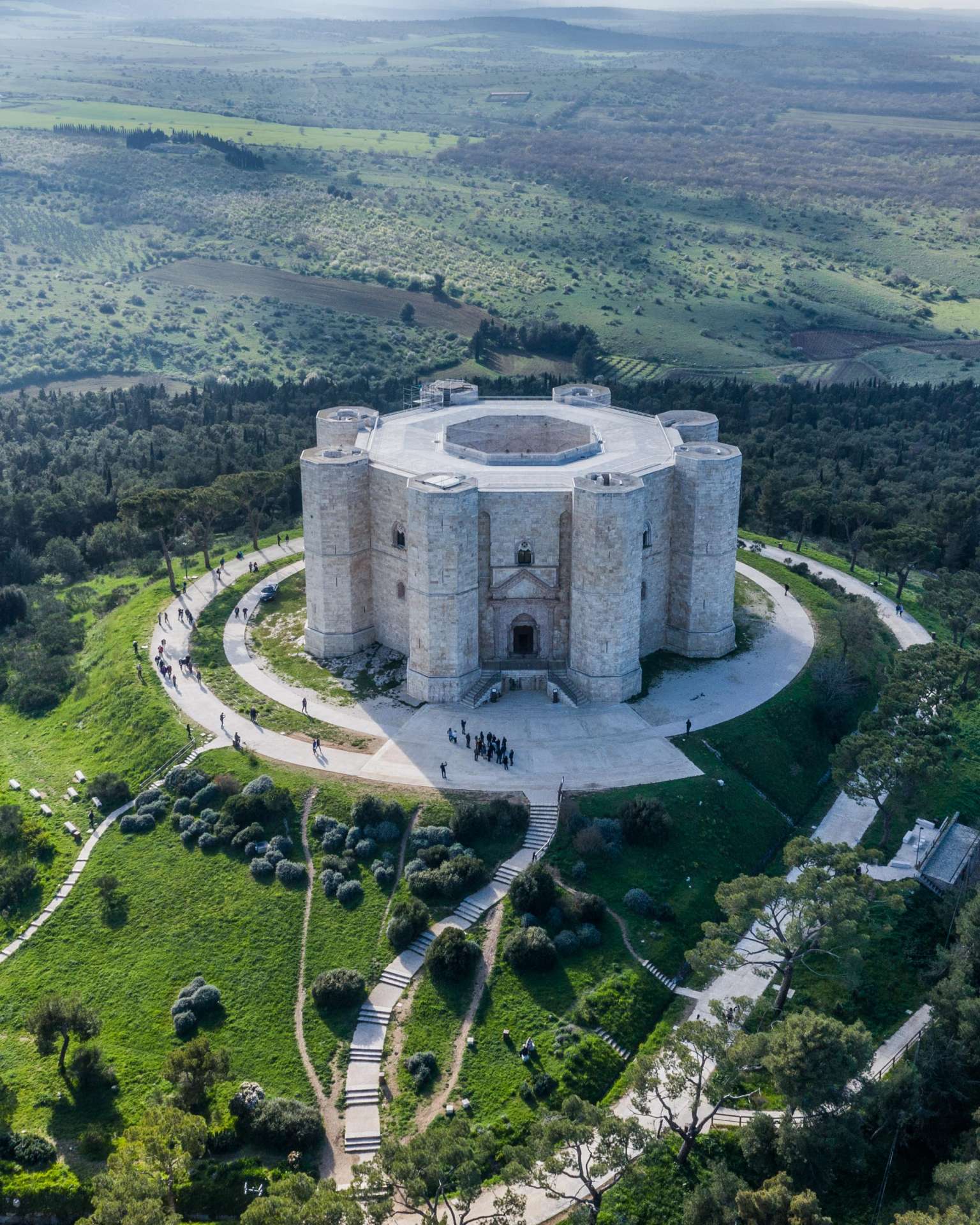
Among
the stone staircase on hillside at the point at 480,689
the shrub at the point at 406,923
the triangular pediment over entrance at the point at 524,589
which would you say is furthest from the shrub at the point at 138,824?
the triangular pediment over entrance at the point at 524,589

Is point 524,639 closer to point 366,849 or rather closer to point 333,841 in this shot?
point 366,849

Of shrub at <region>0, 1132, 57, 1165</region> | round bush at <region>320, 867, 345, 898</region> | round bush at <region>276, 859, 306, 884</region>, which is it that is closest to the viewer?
shrub at <region>0, 1132, 57, 1165</region>

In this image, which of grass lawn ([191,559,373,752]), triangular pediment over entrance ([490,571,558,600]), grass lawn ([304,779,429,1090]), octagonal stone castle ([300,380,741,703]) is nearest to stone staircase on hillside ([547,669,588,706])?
octagonal stone castle ([300,380,741,703])

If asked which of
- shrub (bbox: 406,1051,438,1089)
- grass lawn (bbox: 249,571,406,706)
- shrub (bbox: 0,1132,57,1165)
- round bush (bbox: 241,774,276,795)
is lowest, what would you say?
shrub (bbox: 0,1132,57,1165)

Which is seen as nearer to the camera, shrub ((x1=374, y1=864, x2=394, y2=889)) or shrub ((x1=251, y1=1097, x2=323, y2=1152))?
shrub ((x1=251, y1=1097, x2=323, y2=1152))

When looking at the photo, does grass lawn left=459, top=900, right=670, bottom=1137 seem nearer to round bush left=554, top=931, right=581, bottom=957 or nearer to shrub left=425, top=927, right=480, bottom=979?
round bush left=554, top=931, right=581, bottom=957

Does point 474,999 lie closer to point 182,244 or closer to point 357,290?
point 357,290

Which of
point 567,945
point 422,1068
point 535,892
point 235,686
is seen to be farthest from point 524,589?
point 422,1068

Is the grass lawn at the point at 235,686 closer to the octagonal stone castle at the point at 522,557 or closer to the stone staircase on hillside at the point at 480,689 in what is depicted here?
the octagonal stone castle at the point at 522,557
